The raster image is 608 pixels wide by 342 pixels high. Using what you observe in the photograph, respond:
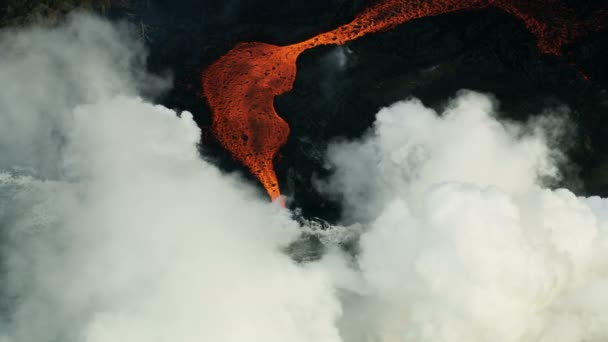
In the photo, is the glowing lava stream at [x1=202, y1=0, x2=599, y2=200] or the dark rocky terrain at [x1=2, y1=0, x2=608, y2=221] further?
the glowing lava stream at [x1=202, y1=0, x2=599, y2=200]

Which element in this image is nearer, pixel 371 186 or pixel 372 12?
pixel 371 186

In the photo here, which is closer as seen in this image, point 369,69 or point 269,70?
point 369,69

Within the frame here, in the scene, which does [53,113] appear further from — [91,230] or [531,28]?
[531,28]

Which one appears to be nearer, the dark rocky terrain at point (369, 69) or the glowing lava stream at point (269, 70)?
the dark rocky terrain at point (369, 69)

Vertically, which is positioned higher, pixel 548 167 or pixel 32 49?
pixel 32 49

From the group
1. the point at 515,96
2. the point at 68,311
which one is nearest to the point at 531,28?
the point at 515,96

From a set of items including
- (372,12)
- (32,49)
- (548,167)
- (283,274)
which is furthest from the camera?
(32,49)

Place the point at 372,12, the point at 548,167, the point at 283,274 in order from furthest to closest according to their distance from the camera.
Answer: the point at 372,12, the point at 283,274, the point at 548,167

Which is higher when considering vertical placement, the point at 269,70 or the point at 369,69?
the point at 269,70
